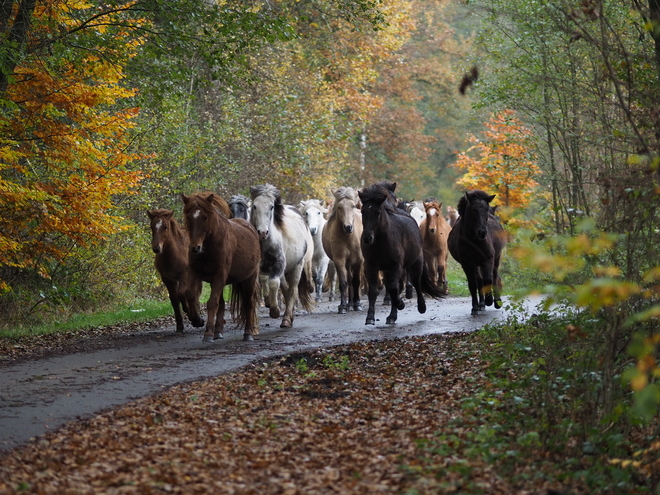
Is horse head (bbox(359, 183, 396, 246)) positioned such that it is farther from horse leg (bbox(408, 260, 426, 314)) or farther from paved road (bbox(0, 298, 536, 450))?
horse leg (bbox(408, 260, 426, 314))

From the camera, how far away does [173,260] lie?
15.9 metres

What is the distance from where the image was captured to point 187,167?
25.1 m

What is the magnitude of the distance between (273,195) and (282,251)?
104cm

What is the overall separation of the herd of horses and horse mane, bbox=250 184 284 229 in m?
0.02

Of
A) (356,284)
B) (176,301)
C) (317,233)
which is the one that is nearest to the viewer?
(176,301)

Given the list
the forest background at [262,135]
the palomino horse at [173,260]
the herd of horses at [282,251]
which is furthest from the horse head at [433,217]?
the palomino horse at [173,260]

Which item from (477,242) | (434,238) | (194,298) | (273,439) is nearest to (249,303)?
(194,298)

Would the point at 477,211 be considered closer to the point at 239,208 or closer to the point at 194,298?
the point at 239,208

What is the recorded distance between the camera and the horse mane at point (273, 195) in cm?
1711

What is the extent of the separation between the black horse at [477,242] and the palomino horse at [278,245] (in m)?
3.13

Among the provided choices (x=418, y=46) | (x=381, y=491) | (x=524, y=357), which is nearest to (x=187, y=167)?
(x=524, y=357)

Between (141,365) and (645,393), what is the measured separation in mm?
8550

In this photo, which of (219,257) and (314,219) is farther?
(314,219)

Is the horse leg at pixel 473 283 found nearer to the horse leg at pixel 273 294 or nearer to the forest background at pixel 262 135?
the forest background at pixel 262 135
